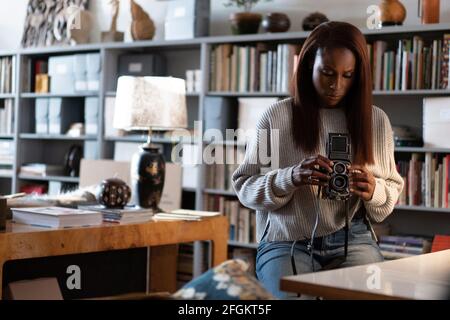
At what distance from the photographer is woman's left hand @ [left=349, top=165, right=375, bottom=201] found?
2004 mm

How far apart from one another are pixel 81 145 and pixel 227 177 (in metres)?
1.27

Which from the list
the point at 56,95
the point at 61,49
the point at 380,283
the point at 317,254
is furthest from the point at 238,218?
the point at 380,283

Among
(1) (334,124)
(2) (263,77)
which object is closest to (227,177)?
(2) (263,77)

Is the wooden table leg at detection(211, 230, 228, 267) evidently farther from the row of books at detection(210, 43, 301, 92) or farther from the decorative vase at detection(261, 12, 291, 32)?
the decorative vase at detection(261, 12, 291, 32)

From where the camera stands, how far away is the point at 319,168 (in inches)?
77.6

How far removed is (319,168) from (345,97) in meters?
0.30

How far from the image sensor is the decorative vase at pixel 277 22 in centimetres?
418

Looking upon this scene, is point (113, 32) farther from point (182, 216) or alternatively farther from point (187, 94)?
point (182, 216)

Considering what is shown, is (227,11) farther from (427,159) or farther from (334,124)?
(334,124)

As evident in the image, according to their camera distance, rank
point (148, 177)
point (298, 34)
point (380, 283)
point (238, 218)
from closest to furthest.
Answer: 1. point (380, 283)
2. point (148, 177)
3. point (298, 34)
4. point (238, 218)

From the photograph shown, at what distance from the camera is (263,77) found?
4195 millimetres

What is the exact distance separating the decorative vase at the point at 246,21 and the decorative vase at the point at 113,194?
1640 millimetres

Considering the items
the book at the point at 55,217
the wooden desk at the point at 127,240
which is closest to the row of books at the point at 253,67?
the wooden desk at the point at 127,240

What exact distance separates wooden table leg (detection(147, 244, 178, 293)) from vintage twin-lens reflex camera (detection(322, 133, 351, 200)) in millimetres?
1344
